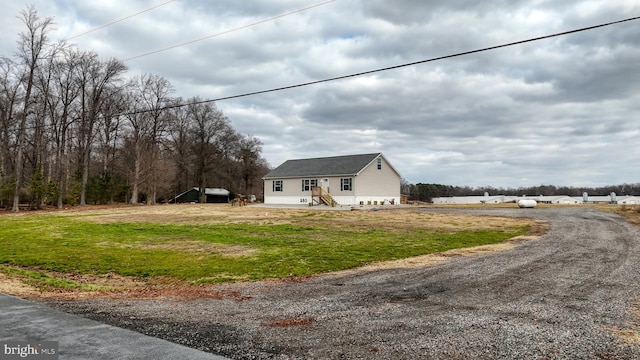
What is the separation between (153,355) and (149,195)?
50.5m

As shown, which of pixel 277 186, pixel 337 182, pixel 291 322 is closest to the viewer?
pixel 291 322

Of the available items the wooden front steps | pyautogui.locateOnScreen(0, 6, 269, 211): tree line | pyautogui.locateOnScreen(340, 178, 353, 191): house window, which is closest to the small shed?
pyautogui.locateOnScreen(0, 6, 269, 211): tree line

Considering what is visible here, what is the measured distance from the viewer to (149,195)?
51.0 m

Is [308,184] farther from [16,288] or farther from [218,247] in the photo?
[16,288]

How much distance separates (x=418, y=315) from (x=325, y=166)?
39017mm

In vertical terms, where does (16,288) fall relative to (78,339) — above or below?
below

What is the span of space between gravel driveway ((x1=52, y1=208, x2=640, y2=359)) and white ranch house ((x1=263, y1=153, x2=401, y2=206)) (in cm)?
3070

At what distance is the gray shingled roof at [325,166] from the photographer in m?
41.8

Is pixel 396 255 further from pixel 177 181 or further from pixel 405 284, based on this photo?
pixel 177 181

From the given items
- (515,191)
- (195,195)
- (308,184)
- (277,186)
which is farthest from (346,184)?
(515,191)

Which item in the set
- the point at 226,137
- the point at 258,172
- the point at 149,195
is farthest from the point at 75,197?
the point at 258,172

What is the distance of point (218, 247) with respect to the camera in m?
14.5

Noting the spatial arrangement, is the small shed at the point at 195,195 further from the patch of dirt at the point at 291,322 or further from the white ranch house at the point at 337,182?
the patch of dirt at the point at 291,322

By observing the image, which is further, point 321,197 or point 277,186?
point 277,186
